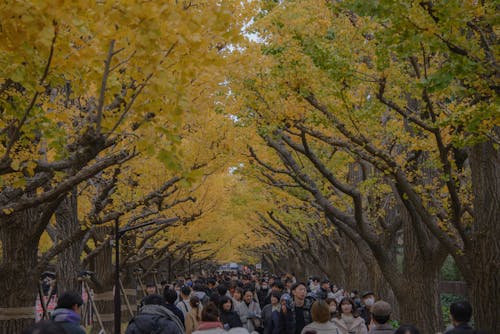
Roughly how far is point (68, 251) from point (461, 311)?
37.1 feet

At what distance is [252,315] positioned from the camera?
36.7 ft

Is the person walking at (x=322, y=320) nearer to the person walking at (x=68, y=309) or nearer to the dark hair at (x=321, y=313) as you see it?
the dark hair at (x=321, y=313)

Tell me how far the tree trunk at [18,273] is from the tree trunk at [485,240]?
7254mm

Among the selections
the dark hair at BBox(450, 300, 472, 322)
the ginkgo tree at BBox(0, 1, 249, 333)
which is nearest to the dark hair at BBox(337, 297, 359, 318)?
the dark hair at BBox(450, 300, 472, 322)

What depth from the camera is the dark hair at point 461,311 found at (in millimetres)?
6062

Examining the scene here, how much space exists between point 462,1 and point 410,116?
2607 mm

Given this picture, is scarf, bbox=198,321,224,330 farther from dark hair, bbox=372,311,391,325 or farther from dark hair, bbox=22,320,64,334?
dark hair, bbox=22,320,64,334

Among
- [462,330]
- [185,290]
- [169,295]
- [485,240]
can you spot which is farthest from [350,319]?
[462,330]

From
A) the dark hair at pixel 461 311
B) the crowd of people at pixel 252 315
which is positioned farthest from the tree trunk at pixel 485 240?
the dark hair at pixel 461 311

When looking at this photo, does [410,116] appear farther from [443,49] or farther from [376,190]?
[376,190]

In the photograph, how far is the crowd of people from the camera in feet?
20.0

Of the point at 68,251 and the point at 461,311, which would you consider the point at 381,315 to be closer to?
the point at 461,311

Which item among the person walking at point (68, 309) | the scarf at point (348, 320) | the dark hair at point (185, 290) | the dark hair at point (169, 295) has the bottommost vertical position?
the scarf at point (348, 320)

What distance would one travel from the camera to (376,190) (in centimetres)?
1462
